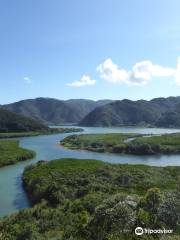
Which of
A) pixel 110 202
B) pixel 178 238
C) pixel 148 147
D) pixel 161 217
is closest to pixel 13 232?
pixel 110 202

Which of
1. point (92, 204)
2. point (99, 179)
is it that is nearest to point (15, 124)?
point (99, 179)

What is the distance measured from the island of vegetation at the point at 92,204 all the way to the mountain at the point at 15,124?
366 feet

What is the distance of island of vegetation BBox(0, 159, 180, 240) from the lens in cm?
1686

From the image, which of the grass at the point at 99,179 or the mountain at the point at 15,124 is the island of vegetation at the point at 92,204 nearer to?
the grass at the point at 99,179

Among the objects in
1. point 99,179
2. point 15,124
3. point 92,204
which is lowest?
point 92,204

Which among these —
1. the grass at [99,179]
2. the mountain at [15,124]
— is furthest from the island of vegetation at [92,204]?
the mountain at [15,124]

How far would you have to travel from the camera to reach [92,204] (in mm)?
30734

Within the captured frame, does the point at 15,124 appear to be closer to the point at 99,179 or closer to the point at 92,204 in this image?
the point at 99,179

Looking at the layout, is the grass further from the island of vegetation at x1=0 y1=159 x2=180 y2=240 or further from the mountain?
the mountain

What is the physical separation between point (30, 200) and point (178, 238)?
29.6 m

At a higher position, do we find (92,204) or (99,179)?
A: (99,179)

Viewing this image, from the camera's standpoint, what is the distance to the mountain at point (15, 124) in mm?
169125

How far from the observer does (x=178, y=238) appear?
45.1 feet

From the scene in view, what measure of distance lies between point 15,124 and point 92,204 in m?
147
